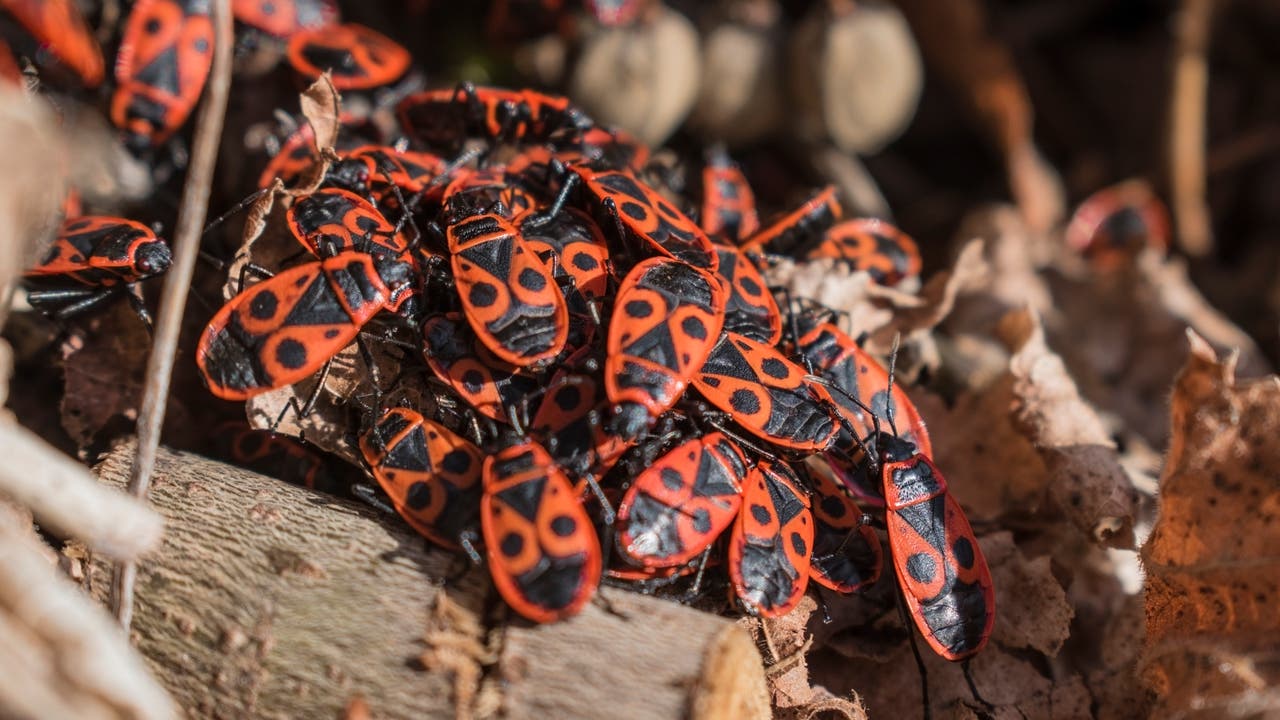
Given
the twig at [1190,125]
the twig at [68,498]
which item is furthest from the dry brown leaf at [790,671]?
the twig at [1190,125]

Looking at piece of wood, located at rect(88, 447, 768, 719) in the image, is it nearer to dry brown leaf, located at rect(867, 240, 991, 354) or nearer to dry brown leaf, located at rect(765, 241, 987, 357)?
dry brown leaf, located at rect(765, 241, 987, 357)

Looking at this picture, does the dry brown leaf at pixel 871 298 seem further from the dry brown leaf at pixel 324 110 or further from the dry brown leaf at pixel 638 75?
the dry brown leaf at pixel 324 110

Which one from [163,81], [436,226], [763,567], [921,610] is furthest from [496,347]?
[163,81]

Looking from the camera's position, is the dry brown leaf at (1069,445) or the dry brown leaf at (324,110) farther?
the dry brown leaf at (1069,445)

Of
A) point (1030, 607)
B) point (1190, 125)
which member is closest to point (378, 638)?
point (1030, 607)

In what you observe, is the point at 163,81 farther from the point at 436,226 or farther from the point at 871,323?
the point at 871,323

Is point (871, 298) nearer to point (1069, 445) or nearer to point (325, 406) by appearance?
point (1069, 445)

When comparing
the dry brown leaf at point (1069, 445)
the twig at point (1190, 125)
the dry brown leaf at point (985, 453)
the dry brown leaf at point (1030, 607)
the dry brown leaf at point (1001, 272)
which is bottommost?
the dry brown leaf at point (1030, 607)
